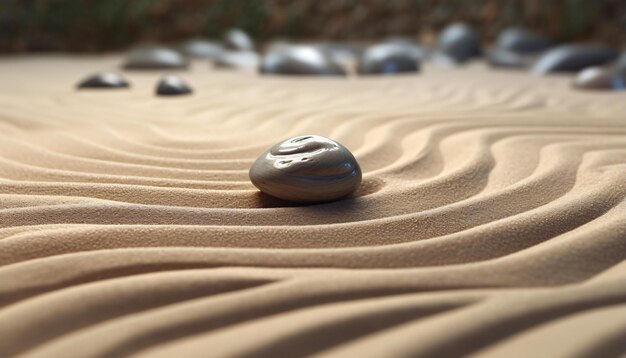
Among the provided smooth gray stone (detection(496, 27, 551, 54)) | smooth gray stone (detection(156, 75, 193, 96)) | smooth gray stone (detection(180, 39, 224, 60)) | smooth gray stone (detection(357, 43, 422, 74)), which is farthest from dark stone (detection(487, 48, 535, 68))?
smooth gray stone (detection(156, 75, 193, 96))

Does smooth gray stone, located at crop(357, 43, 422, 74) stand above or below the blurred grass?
below

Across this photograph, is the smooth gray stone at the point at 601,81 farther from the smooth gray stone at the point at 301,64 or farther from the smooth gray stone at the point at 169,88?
the smooth gray stone at the point at 169,88

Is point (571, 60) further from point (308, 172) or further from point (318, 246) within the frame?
point (318, 246)

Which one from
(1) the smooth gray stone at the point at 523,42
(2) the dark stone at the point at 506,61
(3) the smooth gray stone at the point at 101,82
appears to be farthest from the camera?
(1) the smooth gray stone at the point at 523,42

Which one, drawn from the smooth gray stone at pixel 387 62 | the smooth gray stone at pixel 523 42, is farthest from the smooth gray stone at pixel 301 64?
the smooth gray stone at pixel 523 42

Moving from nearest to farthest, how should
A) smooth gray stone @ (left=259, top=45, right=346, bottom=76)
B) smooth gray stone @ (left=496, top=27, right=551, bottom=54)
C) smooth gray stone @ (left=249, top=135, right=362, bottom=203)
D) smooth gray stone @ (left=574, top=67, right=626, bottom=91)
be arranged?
smooth gray stone @ (left=249, top=135, right=362, bottom=203)
smooth gray stone @ (left=574, top=67, right=626, bottom=91)
smooth gray stone @ (left=259, top=45, right=346, bottom=76)
smooth gray stone @ (left=496, top=27, right=551, bottom=54)

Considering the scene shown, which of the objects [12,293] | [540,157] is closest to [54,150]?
[12,293]

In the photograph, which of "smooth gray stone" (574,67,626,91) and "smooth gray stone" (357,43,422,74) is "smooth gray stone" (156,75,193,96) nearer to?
"smooth gray stone" (357,43,422,74)

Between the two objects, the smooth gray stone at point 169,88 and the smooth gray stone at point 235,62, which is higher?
the smooth gray stone at point 235,62
